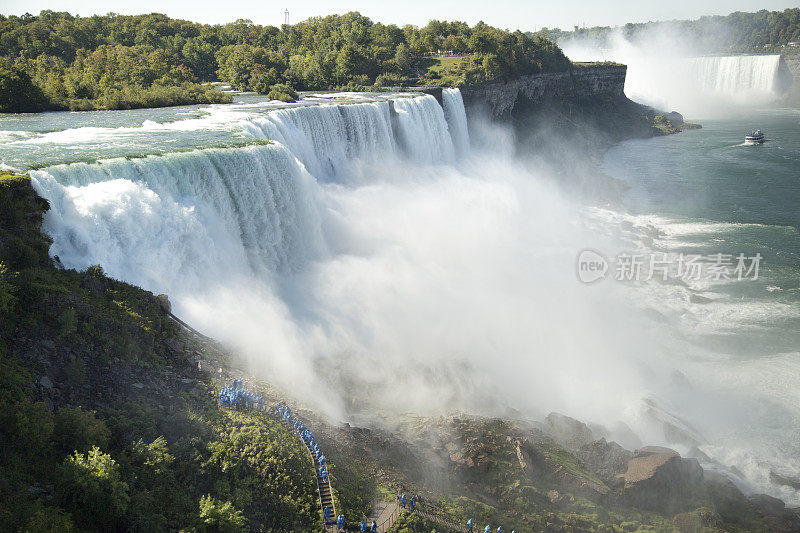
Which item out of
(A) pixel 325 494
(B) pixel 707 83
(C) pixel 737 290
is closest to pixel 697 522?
(A) pixel 325 494

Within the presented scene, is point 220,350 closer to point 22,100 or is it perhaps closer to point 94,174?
point 94,174

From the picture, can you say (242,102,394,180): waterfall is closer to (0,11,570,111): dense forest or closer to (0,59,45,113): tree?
(0,11,570,111): dense forest

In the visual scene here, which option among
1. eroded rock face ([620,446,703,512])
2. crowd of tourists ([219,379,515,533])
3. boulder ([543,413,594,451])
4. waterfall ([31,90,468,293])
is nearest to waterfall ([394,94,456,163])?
waterfall ([31,90,468,293])

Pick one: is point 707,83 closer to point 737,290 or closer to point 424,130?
point 424,130

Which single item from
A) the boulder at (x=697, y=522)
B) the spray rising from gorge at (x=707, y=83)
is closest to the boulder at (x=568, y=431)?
the boulder at (x=697, y=522)

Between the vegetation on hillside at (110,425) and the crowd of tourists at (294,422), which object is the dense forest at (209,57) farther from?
the crowd of tourists at (294,422)

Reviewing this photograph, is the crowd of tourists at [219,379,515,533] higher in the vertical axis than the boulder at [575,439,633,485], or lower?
higher

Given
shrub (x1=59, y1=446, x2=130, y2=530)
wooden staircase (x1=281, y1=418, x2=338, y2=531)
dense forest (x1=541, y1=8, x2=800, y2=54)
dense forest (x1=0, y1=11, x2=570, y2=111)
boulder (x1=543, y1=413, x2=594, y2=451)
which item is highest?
dense forest (x1=541, y1=8, x2=800, y2=54)
